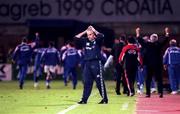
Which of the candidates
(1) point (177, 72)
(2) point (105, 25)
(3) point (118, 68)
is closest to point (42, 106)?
(3) point (118, 68)

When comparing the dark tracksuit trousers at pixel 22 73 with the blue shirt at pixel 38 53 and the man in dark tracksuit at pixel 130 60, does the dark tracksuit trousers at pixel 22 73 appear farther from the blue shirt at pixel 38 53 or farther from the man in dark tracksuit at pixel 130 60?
the man in dark tracksuit at pixel 130 60

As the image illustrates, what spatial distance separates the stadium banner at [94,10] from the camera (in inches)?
1719

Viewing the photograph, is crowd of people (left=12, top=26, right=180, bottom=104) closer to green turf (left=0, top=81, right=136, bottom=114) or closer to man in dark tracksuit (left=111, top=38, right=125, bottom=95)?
man in dark tracksuit (left=111, top=38, right=125, bottom=95)

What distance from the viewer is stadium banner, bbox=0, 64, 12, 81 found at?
36688 millimetres

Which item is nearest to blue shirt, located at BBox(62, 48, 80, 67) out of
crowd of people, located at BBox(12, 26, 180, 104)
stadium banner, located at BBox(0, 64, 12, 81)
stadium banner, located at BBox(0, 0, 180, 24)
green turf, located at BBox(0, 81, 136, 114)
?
crowd of people, located at BBox(12, 26, 180, 104)

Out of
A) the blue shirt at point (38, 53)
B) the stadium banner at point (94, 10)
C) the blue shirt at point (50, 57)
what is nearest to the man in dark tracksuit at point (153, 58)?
the blue shirt at point (50, 57)

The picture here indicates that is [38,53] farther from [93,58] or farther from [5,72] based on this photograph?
[93,58]

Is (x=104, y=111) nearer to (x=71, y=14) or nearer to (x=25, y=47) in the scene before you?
(x=25, y=47)

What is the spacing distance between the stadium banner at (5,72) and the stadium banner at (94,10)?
303 inches

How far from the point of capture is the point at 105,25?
43.8 m

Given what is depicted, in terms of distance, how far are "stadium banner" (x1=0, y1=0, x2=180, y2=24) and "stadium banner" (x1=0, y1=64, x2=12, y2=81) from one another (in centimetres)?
768

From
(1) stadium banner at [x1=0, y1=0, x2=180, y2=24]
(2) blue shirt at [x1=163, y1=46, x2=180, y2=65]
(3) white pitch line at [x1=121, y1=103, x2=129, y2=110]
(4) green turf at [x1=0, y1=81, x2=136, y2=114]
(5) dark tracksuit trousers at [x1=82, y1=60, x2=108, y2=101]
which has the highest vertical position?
(1) stadium banner at [x1=0, y1=0, x2=180, y2=24]

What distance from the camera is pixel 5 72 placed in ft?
122

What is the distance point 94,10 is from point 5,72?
9593 mm
